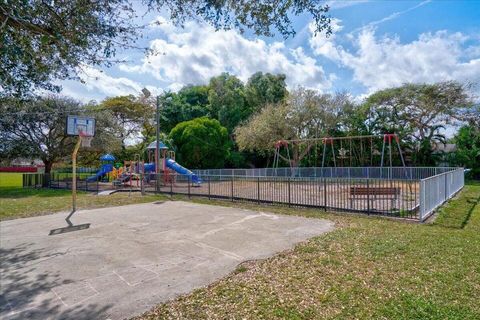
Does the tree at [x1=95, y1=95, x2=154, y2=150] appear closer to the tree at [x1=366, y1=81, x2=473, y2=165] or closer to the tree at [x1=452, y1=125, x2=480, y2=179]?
the tree at [x1=366, y1=81, x2=473, y2=165]

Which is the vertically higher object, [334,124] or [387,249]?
[334,124]

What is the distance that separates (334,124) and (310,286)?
84.4ft

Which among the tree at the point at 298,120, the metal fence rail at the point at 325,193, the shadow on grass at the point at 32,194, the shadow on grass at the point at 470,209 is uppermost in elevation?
the tree at the point at 298,120

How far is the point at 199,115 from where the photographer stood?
36.5 m

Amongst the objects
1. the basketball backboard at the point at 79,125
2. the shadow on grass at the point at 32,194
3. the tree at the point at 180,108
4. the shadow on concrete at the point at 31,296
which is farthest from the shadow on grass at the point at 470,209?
the tree at the point at 180,108

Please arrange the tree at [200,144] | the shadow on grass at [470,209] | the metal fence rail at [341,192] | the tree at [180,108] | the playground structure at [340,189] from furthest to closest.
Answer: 1. the tree at [180,108]
2. the tree at [200,144]
3. the playground structure at [340,189]
4. the metal fence rail at [341,192]
5. the shadow on grass at [470,209]

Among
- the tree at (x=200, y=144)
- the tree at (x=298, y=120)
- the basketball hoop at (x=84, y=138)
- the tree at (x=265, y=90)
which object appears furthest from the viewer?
the tree at (x=265, y=90)

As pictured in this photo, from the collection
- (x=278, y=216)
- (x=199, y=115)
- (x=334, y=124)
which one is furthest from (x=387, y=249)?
(x=199, y=115)

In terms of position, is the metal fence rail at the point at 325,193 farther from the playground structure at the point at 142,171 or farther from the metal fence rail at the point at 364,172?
the metal fence rail at the point at 364,172

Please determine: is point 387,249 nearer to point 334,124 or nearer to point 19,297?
point 19,297

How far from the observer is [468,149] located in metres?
24.3

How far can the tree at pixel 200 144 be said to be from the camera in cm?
3005

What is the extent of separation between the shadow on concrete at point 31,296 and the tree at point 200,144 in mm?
24975

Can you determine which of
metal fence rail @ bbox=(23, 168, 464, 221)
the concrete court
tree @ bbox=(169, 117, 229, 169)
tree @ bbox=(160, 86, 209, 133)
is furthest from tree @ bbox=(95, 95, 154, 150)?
the concrete court
